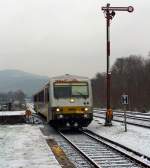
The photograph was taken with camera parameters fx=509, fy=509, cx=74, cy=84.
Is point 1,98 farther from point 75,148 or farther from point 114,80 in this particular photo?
point 75,148

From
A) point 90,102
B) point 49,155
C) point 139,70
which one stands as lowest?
point 49,155

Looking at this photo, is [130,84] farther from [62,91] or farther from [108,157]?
[108,157]

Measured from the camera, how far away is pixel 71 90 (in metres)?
28.4

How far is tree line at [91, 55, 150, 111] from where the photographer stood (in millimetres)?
94688

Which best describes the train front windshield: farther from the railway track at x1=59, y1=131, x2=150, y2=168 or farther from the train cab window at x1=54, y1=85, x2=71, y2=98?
the railway track at x1=59, y1=131, x2=150, y2=168

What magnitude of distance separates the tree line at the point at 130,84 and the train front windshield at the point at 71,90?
52.5 meters

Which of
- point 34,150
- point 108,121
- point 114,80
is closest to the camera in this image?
point 34,150

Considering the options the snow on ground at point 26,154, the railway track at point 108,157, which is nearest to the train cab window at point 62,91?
the snow on ground at point 26,154

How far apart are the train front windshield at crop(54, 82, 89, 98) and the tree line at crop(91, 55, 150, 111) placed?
52.5 metres

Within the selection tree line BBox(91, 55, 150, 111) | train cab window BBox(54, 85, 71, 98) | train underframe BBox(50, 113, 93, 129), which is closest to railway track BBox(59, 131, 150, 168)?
train underframe BBox(50, 113, 93, 129)

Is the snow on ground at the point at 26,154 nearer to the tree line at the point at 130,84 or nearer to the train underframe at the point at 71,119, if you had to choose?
the train underframe at the point at 71,119

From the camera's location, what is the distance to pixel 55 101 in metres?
27.9

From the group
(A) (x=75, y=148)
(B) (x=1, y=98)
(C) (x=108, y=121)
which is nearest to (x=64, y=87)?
(C) (x=108, y=121)

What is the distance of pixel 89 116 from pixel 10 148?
32.5 feet
